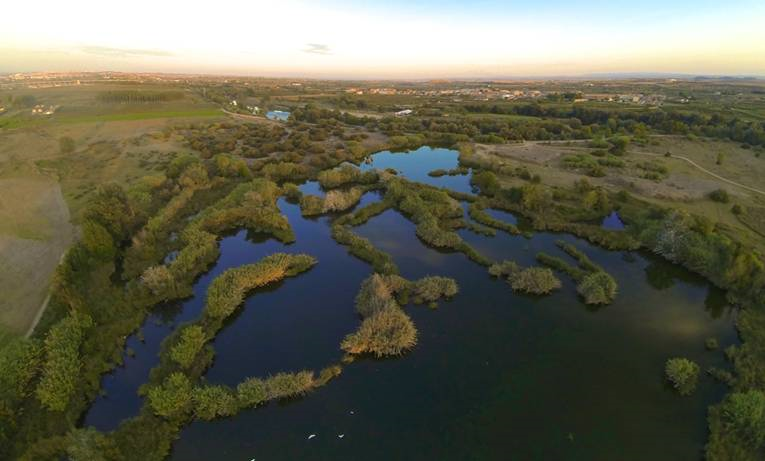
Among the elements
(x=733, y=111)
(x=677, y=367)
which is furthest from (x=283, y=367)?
(x=733, y=111)

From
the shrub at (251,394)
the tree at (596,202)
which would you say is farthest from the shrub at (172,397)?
the tree at (596,202)

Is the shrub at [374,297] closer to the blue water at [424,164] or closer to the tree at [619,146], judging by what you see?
the blue water at [424,164]

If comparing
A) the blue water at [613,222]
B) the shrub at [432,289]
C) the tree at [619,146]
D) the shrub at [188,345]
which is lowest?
the shrub at [188,345]

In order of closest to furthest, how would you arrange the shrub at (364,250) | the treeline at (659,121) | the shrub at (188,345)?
1. the shrub at (188,345)
2. the shrub at (364,250)
3. the treeline at (659,121)

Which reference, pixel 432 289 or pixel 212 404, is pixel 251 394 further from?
pixel 432 289

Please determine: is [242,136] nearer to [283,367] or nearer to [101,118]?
[101,118]

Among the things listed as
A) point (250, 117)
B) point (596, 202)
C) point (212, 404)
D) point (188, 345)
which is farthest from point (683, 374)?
point (250, 117)
